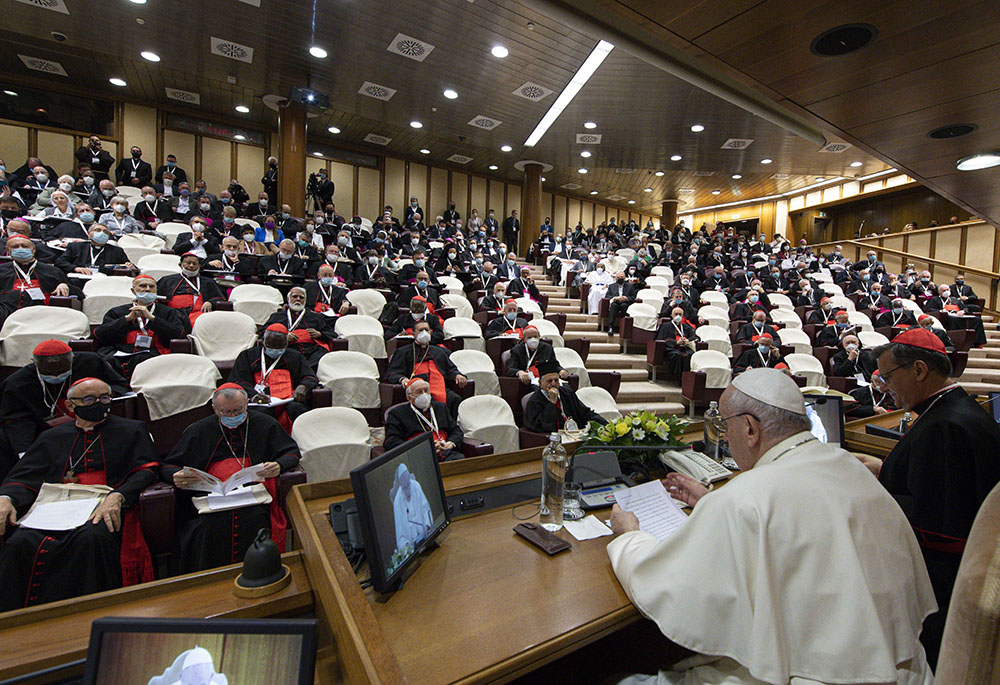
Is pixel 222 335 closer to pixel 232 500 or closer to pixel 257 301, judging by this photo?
pixel 257 301

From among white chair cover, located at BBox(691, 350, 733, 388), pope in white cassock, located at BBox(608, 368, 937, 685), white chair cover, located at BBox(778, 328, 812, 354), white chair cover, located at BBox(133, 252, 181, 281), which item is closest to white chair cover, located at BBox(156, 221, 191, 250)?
white chair cover, located at BBox(133, 252, 181, 281)

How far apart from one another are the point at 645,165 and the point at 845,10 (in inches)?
533

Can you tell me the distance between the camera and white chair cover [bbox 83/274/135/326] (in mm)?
5148

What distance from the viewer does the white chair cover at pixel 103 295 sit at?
203 inches

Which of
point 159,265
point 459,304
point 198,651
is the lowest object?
point 198,651

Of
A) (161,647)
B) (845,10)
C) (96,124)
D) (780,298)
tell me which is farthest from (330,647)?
(96,124)

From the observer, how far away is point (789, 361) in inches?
289

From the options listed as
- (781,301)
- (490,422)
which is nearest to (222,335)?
(490,422)

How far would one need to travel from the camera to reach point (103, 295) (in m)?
5.20

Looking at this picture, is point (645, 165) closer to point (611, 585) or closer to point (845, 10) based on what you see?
point (845, 10)

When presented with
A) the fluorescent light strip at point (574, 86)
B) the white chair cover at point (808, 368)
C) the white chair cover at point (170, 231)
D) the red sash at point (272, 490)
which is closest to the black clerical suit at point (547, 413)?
the red sash at point (272, 490)

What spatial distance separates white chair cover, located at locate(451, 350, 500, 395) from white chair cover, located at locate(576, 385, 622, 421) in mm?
960

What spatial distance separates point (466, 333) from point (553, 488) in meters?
4.83

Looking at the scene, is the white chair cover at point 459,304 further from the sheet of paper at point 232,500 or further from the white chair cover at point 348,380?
the sheet of paper at point 232,500
